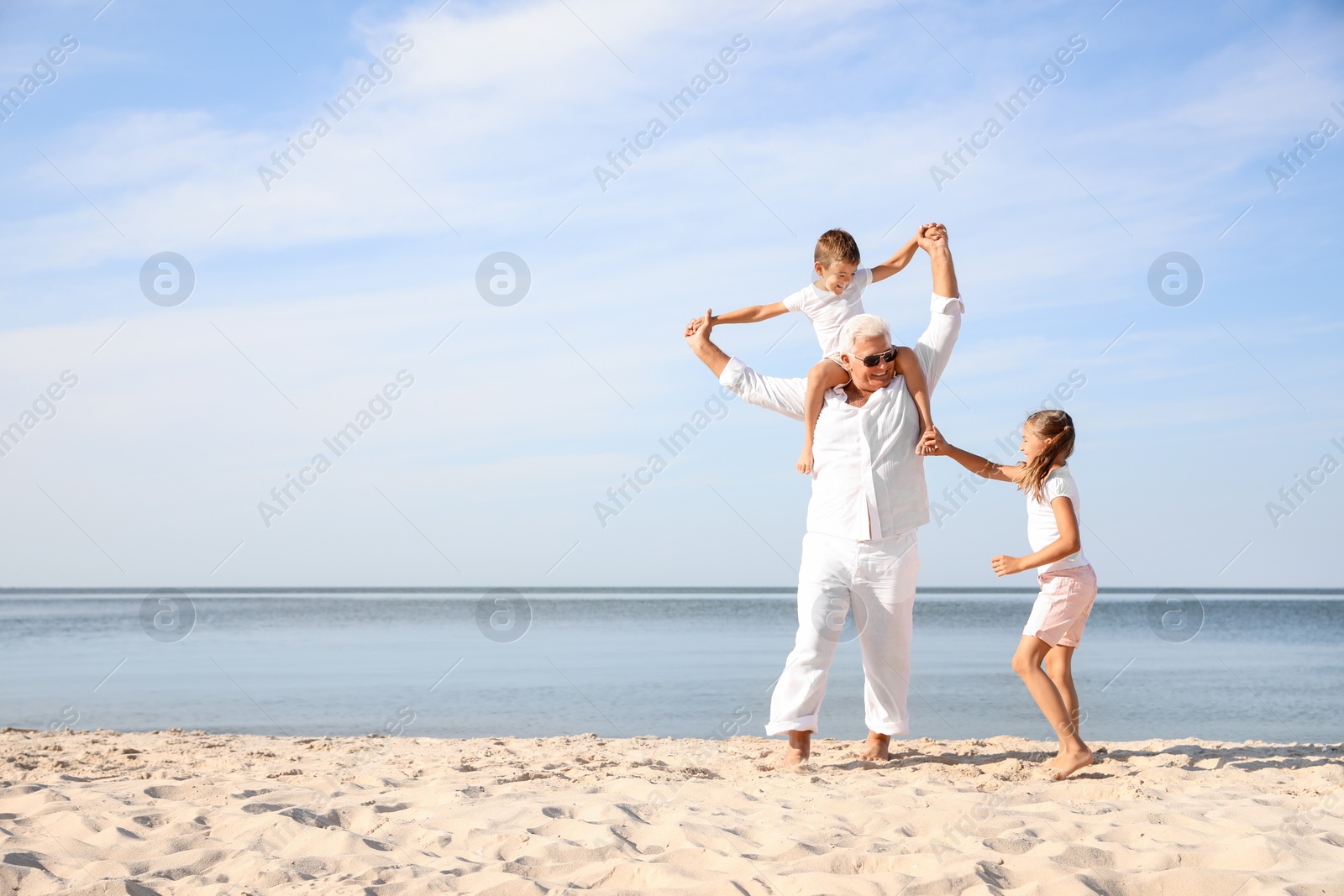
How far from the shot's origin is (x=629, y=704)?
8.94 m

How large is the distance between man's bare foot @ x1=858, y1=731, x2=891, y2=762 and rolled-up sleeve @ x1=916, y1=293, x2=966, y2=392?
6.12ft

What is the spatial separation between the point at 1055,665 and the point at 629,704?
4.96 meters

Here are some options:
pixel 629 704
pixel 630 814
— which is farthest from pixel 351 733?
pixel 630 814

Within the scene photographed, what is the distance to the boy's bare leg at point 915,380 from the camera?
4.77 m

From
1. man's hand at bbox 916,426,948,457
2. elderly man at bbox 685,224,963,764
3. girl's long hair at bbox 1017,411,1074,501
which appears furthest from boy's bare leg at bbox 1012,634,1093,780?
man's hand at bbox 916,426,948,457

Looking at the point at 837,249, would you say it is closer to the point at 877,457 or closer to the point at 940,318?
the point at 940,318

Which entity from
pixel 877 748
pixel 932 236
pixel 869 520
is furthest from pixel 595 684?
pixel 932 236

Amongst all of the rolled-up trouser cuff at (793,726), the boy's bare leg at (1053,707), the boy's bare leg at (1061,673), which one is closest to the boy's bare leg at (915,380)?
the boy's bare leg at (1053,707)

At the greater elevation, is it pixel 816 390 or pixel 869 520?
pixel 816 390

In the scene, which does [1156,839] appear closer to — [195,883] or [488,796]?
[488,796]

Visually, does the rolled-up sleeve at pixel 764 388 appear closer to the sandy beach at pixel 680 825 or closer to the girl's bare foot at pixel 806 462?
the girl's bare foot at pixel 806 462

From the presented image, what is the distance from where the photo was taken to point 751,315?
5.20 metres

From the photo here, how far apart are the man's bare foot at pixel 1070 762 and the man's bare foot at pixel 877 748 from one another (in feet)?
2.72

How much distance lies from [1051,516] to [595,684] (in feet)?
22.0
